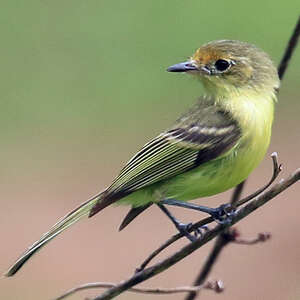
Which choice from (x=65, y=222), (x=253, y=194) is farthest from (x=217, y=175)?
(x=253, y=194)

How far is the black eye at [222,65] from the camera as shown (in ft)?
17.0

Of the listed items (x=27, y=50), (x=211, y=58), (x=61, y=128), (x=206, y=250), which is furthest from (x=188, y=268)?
(x=27, y=50)

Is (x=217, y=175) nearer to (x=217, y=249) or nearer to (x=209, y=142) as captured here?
(x=209, y=142)

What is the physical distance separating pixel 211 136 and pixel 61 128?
8425 mm

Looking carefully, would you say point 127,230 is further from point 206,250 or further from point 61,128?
point 61,128

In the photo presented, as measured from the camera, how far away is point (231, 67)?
521 cm

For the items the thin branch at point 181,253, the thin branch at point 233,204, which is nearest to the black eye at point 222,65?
the thin branch at point 233,204

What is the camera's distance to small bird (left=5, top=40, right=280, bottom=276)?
486 cm

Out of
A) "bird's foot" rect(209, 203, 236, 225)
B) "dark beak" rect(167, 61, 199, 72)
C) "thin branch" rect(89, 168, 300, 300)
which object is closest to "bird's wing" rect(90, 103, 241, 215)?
"dark beak" rect(167, 61, 199, 72)

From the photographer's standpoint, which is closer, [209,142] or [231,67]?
[209,142]

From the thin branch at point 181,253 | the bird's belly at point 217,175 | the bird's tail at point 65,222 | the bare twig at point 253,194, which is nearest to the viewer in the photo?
the thin branch at point 181,253

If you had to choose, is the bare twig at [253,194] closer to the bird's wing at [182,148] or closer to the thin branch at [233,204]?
the thin branch at [233,204]

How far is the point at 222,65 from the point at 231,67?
55 mm

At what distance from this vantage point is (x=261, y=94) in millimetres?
5250
